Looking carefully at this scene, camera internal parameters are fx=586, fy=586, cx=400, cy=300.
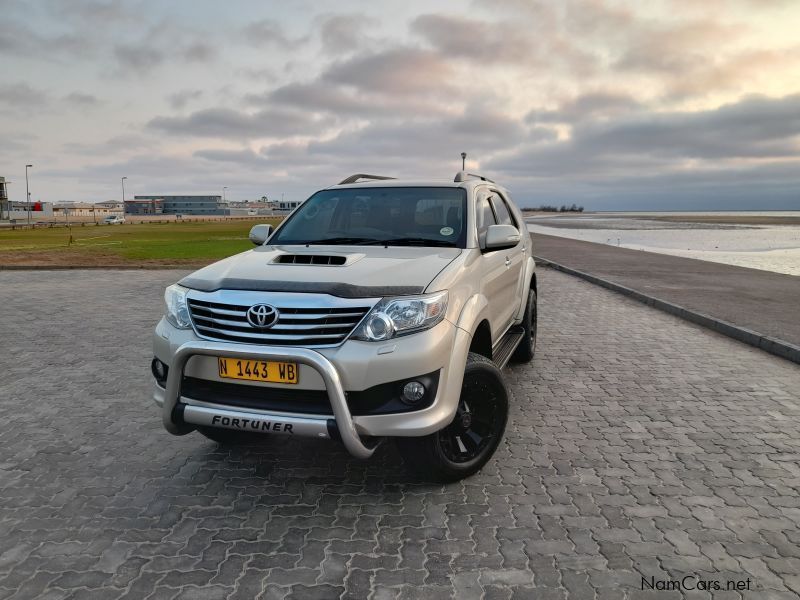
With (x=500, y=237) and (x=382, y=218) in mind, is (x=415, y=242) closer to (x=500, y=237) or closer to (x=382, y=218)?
(x=382, y=218)

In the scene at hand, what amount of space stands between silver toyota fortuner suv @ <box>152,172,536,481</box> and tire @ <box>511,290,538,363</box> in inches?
91.6

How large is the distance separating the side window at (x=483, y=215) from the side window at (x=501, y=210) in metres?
0.23

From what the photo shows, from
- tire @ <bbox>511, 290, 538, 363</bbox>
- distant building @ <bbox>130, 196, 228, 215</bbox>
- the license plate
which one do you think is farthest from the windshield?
distant building @ <bbox>130, 196, 228, 215</bbox>

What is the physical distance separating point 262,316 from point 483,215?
7.82ft

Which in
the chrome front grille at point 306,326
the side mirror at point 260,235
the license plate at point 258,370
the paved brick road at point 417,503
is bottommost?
the paved brick road at point 417,503

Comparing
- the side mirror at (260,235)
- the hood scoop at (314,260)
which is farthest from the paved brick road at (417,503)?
the side mirror at (260,235)

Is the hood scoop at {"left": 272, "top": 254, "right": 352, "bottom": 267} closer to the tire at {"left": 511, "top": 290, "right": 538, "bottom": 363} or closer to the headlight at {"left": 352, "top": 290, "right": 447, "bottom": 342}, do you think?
A: the headlight at {"left": 352, "top": 290, "right": 447, "bottom": 342}

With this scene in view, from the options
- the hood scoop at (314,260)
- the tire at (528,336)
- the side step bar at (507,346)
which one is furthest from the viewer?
the tire at (528,336)

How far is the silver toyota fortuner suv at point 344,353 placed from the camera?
318 cm

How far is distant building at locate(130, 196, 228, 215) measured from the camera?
569 feet

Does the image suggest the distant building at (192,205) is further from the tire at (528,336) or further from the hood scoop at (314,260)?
the hood scoop at (314,260)

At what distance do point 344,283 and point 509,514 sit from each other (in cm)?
164

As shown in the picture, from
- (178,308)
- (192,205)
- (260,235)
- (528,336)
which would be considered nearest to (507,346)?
(528,336)

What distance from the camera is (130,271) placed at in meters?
17.4
